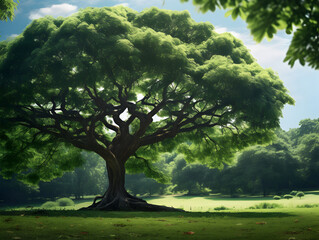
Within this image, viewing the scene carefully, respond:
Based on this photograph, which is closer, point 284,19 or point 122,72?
point 284,19

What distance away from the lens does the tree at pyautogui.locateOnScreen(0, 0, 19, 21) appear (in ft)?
37.3

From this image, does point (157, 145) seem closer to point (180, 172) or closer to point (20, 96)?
point (20, 96)

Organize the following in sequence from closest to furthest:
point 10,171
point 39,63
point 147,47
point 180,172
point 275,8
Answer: point 275,8 < point 39,63 < point 147,47 < point 10,171 < point 180,172

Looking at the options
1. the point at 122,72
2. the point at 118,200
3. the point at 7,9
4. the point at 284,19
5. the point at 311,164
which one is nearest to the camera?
the point at 284,19

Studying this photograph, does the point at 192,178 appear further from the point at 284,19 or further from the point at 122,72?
the point at 284,19

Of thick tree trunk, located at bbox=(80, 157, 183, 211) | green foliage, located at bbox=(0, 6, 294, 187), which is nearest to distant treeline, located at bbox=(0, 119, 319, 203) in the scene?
thick tree trunk, located at bbox=(80, 157, 183, 211)

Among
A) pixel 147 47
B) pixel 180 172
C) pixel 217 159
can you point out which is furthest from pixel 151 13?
pixel 180 172

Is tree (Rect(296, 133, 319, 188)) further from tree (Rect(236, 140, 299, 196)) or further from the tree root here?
the tree root

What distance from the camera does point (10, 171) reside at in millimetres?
21703

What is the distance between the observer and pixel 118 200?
17891 millimetres

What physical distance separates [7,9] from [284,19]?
36.4 feet

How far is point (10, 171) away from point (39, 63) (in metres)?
11.7

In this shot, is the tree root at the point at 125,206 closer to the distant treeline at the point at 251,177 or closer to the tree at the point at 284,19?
the tree at the point at 284,19

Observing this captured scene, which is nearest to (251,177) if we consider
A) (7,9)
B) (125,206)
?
(125,206)
